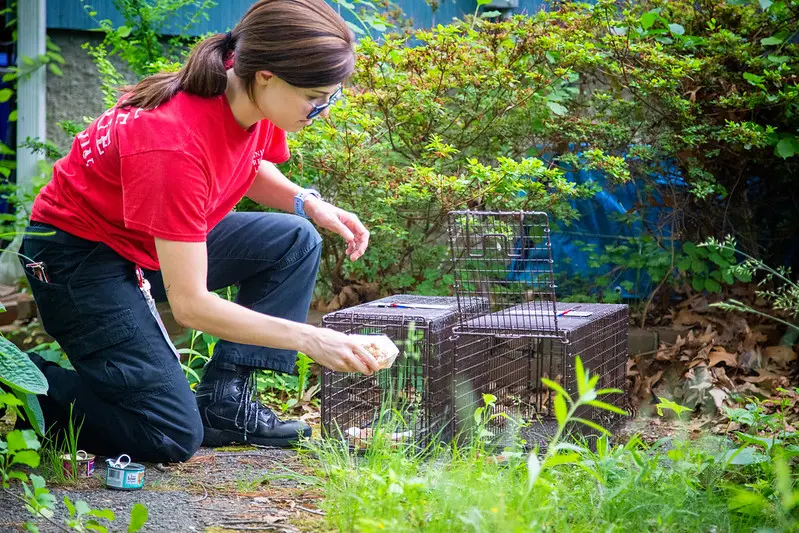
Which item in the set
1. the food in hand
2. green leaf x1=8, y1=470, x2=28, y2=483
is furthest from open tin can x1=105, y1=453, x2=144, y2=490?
the food in hand

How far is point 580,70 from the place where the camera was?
4641 mm

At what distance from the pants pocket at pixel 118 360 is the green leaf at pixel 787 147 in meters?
2.94

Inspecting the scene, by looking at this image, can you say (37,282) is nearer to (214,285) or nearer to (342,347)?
(214,285)

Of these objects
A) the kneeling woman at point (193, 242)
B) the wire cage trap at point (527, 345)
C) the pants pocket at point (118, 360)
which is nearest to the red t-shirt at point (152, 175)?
the kneeling woman at point (193, 242)

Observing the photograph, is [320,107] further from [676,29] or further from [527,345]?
[676,29]

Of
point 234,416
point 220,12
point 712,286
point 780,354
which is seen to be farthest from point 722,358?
point 220,12

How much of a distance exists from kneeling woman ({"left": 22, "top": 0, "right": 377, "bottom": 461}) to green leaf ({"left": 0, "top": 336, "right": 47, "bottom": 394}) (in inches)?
14.9

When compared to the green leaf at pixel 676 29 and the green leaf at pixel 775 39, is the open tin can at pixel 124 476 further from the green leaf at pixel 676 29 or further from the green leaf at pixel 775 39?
the green leaf at pixel 775 39

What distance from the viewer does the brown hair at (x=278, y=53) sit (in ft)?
7.84

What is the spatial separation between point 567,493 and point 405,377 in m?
1.06

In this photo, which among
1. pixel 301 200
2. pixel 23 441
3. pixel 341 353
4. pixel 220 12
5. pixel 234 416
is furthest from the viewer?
pixel 220 12

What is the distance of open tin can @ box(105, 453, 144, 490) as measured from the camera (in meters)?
2.53

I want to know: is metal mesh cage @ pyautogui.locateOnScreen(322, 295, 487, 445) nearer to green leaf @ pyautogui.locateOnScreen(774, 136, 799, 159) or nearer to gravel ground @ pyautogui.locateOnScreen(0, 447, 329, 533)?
gravel ground @ pyautogui.locateOnScreen(0, 447, 329, 533)

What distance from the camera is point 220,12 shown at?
5.89m
